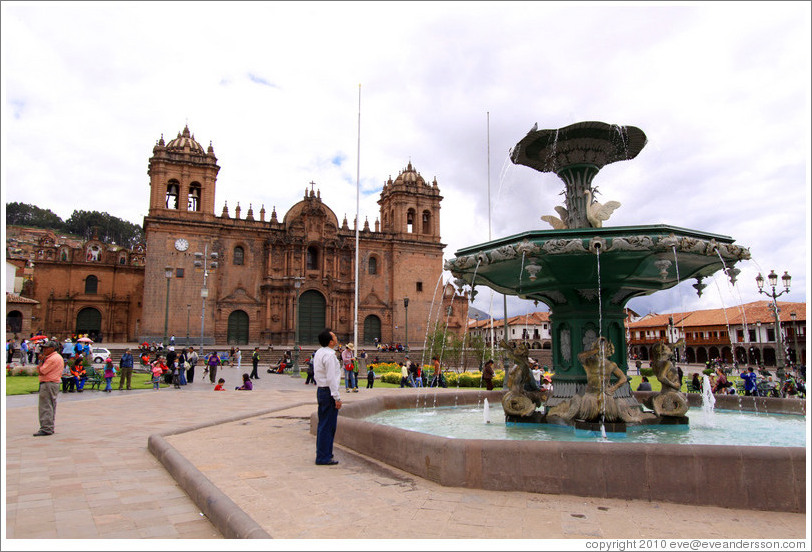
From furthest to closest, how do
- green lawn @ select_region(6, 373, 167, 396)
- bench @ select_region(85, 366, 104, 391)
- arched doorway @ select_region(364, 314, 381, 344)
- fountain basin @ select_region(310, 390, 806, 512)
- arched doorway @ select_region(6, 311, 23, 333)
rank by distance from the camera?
arched doorway @ select_region(364, 314, 381, 344) → arched doorway @ select_region(6, 311, 23, 333) → bench @ select_region(85, 366, 104, 391) → green lawn @ select_region(6, 373, 167, 396) → fountain basin @ select_region(310, 390, 806, 512)

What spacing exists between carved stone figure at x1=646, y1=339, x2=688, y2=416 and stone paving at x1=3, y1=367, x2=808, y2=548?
304 cm

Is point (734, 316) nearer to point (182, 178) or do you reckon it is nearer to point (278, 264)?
point (278, 264)

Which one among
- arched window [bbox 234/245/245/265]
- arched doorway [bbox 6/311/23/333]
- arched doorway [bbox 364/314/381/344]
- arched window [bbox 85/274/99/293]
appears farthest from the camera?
arched doorway [bbox 364/314/381/344]

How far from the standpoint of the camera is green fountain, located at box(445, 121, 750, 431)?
6059mm

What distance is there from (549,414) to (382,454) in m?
2.76

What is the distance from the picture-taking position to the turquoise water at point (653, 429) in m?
5.86

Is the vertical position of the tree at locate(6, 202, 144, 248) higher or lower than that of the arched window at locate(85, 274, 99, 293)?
higher

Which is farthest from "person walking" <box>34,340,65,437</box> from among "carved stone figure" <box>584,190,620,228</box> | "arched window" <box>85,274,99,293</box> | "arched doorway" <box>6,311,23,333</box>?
"arched window" <box>85,274,99,293</box>

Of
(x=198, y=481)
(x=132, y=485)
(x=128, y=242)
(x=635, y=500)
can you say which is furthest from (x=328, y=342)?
(x=128, y=242)

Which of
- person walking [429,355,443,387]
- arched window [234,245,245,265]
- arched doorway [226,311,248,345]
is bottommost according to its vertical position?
person walking [429,355,443,387]

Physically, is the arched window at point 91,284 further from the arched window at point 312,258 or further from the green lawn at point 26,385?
the green lawn at point 26,385

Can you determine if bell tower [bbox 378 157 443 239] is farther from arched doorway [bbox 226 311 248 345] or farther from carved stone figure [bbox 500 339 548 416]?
carved stone figure [bbox 500 339 548 416]

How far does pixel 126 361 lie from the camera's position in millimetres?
16125

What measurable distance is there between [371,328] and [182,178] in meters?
18.0
